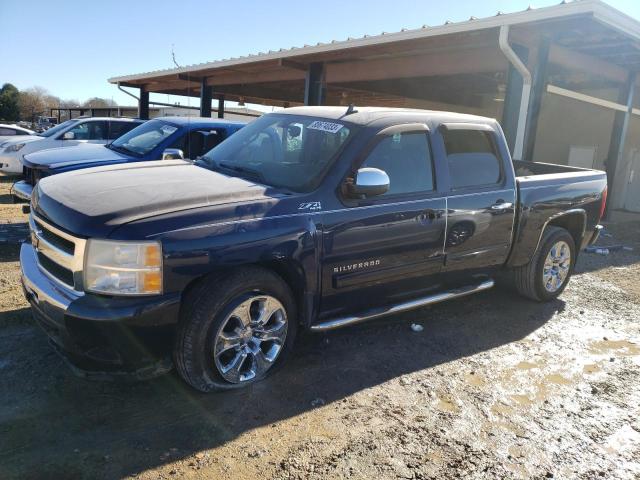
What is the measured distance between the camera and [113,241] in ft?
9.42

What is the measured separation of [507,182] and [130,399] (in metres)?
3.72

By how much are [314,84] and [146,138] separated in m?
5.90

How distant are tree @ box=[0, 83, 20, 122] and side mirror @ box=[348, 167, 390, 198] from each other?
56.3 meters

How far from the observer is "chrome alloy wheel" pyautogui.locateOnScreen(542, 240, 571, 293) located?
5602 millimetres

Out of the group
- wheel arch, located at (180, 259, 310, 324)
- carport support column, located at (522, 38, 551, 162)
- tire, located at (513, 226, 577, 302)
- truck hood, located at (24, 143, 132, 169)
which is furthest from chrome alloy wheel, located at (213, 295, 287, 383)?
carport support column, located at (522, 38, 551, 162)

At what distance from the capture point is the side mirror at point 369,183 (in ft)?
11.9

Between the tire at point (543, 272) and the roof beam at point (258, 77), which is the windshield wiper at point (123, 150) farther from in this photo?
the roof beam at point (258, 77)

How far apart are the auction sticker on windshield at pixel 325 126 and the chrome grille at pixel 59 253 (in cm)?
201

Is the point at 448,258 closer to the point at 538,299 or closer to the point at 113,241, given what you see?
the point at 538,299

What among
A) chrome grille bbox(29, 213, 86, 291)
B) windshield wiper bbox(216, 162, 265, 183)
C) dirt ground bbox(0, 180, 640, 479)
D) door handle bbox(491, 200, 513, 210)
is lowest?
dirt ground bbox(0, 180, 640, 479)

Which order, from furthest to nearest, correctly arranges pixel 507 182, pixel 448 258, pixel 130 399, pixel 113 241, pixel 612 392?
pixel 507 182 → pixel 448 258 → pixel 612 392 → pixel 130 399 → pixel 113 241

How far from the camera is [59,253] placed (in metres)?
3.15

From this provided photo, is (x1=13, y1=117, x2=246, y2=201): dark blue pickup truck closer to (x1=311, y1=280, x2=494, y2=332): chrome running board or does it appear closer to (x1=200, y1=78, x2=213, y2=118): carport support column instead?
(x1=311, y1=280, x2=494, y2=332): chrome running board

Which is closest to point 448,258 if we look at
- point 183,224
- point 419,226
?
point 419,226
